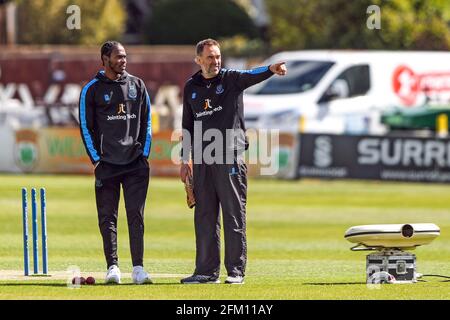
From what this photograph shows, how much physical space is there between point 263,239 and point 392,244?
6.64m

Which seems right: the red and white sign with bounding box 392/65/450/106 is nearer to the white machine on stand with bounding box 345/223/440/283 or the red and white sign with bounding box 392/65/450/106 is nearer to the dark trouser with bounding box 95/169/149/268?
the white machine on stand with bounding box 345/223/440/283

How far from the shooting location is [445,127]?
3188 cm

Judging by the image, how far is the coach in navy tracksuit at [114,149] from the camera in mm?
11812

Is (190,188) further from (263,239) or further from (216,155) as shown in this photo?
(263,239)

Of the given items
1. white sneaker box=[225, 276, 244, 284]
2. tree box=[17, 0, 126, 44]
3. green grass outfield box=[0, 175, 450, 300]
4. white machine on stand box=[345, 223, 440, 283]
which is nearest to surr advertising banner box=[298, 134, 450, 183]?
green grass outfield box=[0, 175, 450, 300]

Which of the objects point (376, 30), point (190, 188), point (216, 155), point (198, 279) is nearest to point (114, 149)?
point (190, 188)


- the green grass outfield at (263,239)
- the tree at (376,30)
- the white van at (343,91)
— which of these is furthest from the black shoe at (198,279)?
the tree at (376,30)

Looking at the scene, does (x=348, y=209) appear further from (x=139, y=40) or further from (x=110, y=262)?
(x=139, y=40)

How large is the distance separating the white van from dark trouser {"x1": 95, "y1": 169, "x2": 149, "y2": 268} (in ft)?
56.6

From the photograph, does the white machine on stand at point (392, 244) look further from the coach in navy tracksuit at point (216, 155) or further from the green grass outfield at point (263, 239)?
the coach in navy tracksuit at point (216, 155)

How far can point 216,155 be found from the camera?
11688 mm

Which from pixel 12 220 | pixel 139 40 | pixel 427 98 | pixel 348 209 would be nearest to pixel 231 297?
pixel 12 220

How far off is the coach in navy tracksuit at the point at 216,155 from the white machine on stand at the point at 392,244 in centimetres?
97

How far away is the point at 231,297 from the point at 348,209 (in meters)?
11.7
